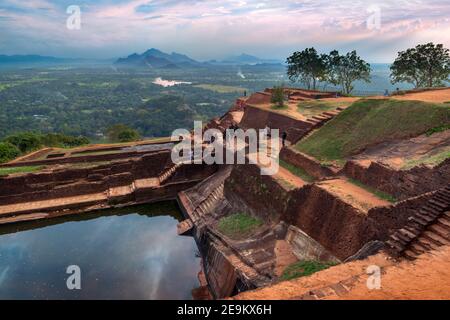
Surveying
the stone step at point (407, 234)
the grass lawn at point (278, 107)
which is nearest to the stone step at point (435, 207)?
the stone step at point (407, 234)

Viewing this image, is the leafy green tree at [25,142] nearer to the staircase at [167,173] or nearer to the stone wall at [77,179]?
the stone wall at [77,179]

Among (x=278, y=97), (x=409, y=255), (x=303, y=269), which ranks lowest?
(x=303, y=269)

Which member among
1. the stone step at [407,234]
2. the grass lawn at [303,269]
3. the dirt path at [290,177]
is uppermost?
the stone step at [407,234]

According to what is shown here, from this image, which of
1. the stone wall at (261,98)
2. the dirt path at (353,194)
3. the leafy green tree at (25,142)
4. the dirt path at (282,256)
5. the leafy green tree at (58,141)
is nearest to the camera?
the dirt path at (353,194)

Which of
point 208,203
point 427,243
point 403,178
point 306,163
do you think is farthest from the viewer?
point 208,203

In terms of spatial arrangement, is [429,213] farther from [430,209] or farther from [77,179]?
[77,179]

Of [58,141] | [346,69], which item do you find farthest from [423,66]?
[58,141]

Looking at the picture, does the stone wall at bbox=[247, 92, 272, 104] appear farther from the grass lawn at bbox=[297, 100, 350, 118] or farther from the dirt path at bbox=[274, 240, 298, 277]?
the dirt path at bbox=[274, 240, 298, 277]

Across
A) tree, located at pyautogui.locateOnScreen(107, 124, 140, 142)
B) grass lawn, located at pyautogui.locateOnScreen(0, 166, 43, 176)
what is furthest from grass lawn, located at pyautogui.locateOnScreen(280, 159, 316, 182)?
tree, located at pyautogui.locateOnScreen(107, 124, 140, 142)
